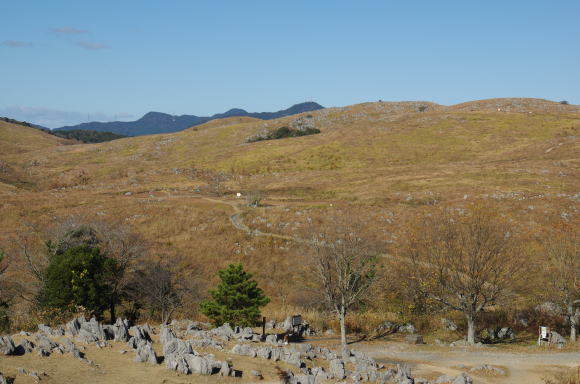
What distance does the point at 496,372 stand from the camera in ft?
86.7

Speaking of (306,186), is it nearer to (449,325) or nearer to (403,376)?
(449,325)

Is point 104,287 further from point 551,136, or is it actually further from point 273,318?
point 551,136

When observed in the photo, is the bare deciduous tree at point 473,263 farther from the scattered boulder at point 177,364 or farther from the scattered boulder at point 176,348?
the scattered boulder at point 177,364

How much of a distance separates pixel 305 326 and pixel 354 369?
1138 cm

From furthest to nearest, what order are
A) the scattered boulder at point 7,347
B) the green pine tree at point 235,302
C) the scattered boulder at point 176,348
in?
1. the green pine tree at point 235,302
2. the scattered boulder at point 176,348
3. the scattered boulder at point 7,347

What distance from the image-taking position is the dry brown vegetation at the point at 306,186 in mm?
52625

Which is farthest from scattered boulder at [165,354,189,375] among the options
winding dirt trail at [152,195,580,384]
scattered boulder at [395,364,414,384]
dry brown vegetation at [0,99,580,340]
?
dry brown vegetation at [0,99,580,340]

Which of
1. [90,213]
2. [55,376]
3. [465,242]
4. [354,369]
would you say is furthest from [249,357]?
[90,213]

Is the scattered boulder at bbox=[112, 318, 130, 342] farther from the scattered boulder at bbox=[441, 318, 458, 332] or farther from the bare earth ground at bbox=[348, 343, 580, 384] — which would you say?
the scattered boulder at bbox=[441, 318, 458, 332]

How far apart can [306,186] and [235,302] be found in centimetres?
6886

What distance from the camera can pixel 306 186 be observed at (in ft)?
338

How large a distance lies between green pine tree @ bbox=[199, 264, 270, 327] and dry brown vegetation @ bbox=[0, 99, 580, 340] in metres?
5.53

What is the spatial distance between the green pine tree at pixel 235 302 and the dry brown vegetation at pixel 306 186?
→ 5533 millimetres

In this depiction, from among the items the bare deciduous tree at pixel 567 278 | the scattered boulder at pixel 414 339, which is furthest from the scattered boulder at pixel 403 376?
the bare deciduous tree at pixel 567 278
